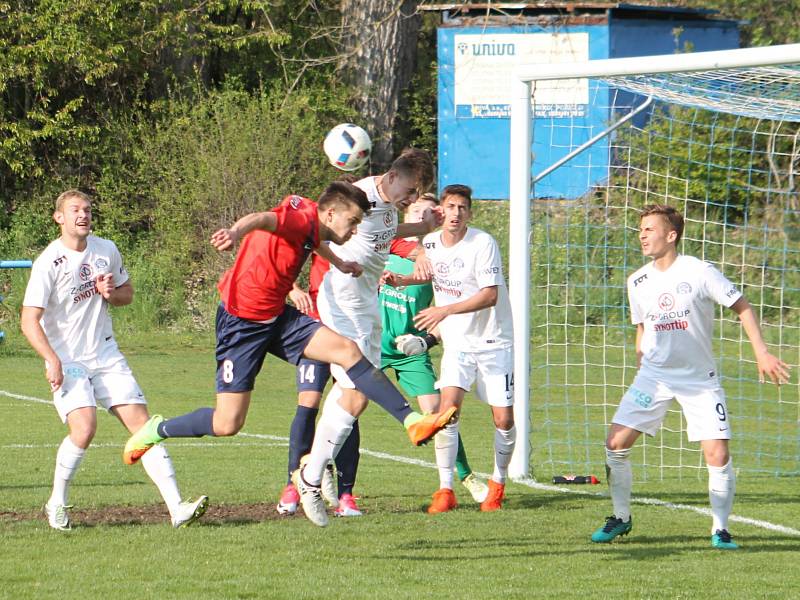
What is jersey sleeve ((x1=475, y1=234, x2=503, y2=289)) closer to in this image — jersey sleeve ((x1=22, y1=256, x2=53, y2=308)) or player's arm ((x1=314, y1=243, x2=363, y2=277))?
player's arm ((x1=314, y1=243, x2=363, y2=277))

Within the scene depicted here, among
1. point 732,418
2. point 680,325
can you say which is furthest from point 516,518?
point 732,418

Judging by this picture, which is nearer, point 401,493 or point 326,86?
point 401,493

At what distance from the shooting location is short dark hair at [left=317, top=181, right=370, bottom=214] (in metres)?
6.75

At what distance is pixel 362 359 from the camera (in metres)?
6.68

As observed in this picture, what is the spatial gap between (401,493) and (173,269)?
581 inches

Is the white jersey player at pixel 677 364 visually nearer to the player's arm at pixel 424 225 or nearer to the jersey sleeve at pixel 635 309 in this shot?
the jersey sleeve at pixel 635 309

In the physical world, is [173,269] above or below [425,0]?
below

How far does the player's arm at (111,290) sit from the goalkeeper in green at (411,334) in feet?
5.82

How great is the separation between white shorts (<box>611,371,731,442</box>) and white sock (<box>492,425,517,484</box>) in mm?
1529

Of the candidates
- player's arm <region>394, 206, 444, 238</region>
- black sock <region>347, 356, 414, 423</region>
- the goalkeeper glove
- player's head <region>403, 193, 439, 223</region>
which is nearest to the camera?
black sock <region>347, 356, 414, 423</region>

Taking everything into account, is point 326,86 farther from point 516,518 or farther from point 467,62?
point 516,518

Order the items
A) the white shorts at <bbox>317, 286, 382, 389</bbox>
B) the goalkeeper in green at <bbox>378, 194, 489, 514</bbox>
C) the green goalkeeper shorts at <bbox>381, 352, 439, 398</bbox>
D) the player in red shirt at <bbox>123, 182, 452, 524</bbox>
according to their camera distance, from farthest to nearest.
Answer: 1. the green goalkeeper shorts at <bbox>381, 352, 439, 398</bbox>
2. the goalkeeper in green at <bbox>378, 194, 489, 514</bbox>
3. the white shorts at <bbox>317, 286, 382, 389</bbox>
4. the player in red shirt at <bbox>123, 182, 452, 524</bbox>

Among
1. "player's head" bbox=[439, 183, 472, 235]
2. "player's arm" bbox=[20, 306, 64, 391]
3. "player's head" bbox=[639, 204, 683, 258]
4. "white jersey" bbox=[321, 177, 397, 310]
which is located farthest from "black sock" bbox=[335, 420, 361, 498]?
"player's head" bbox=[639, 204, 683, 258]

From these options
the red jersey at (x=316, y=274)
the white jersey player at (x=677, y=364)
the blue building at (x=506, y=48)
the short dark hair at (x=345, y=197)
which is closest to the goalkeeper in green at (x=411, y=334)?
the red jersey at (x=316, y=274)
